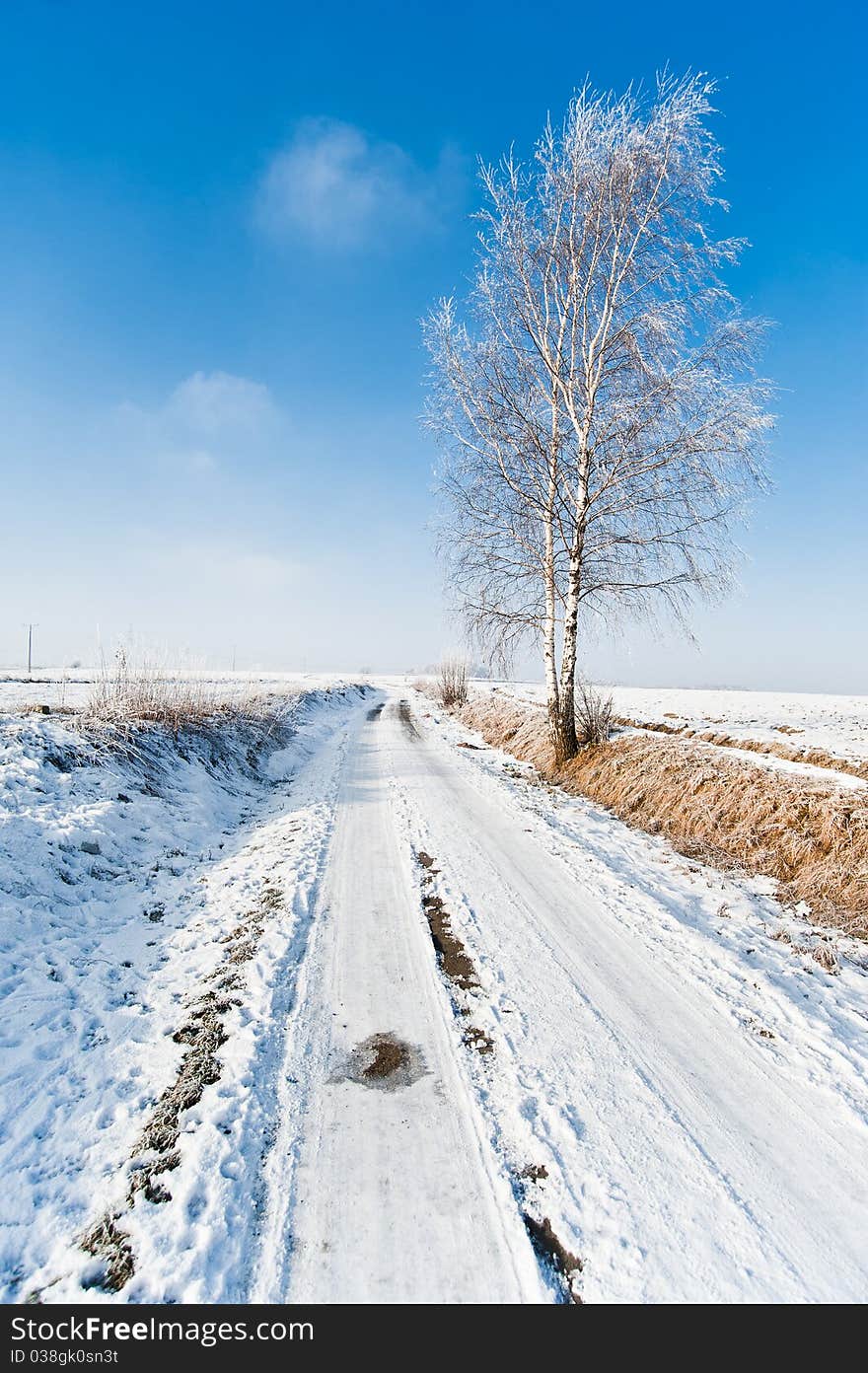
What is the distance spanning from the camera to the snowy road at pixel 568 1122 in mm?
1920

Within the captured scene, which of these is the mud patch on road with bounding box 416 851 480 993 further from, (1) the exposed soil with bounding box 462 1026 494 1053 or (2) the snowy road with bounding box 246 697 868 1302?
(1) the exposed soil with bounding box 462 1026 494 1053

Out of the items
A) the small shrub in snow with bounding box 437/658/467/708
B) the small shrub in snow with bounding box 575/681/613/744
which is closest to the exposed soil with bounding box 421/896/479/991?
the small shrub in snow with bounding box 575/681/613/744

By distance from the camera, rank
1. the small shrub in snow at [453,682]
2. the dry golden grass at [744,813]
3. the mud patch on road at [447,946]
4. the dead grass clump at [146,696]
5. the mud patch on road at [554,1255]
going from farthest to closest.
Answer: the small shrub in snow at [453,682], the dead grass clump at [146,696], the dry golden grass at [744,813], the mud patch on road at [447,946], the mud patch on road at [554,1255]

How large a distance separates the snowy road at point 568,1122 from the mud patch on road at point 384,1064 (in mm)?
21

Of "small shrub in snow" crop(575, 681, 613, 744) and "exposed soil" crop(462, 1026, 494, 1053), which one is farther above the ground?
"small shrub in snow" crop(575, 681, 613, 744)

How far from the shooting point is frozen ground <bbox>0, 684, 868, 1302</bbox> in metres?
1.95

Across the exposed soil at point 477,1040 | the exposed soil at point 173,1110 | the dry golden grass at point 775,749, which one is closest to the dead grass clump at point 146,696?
the exposed soil at point 173,1110

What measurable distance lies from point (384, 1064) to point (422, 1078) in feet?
0.78

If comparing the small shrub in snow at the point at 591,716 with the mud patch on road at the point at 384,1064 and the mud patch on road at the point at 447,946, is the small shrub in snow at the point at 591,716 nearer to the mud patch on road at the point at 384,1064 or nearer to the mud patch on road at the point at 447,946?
the mud patch on road at the point at 447,946

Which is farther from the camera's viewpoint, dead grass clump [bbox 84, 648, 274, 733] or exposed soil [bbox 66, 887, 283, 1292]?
dead grass clump [bbox 84, 648, 274, 733]

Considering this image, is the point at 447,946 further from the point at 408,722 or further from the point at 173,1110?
the point at 408,722

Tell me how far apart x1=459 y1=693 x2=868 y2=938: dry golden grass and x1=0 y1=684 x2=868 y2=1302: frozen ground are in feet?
1.67

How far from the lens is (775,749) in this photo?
8969 millimetres
